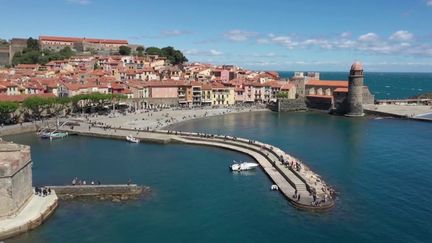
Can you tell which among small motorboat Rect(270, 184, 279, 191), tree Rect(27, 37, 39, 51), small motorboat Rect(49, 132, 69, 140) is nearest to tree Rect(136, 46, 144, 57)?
tree Rect(27, 37, 39, 51)

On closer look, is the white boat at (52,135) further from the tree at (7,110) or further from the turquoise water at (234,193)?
the tree at (7,110)

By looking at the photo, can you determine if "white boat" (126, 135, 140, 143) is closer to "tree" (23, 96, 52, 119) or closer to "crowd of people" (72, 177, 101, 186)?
"crowd of people" (72, 177, 101, 186)

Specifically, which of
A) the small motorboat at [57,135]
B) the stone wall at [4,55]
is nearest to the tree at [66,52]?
the stone wall at [4,55]

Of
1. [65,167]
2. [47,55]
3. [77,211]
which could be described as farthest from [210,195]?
[47,55]

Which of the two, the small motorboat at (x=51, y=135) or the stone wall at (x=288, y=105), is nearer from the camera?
the small motorboat at (x=51, y=135)

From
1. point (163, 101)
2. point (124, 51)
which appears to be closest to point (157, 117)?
point (163, 101)

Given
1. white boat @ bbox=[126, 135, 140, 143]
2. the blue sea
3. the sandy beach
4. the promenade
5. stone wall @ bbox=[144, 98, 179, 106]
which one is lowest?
the blue sea

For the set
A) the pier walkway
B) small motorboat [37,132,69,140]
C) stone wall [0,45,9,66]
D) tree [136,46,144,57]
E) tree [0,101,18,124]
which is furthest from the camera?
tree [136,46,144,57]
